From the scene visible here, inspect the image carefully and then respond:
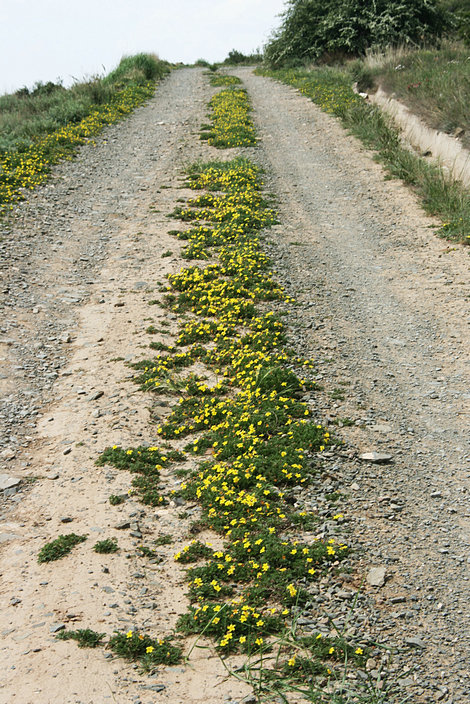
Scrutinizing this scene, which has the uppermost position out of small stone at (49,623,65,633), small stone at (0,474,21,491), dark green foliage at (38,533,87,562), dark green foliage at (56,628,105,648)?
small stone at (0,474,21,491)

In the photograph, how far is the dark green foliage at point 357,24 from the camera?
1025 inches

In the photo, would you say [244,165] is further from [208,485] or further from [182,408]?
[208,485]

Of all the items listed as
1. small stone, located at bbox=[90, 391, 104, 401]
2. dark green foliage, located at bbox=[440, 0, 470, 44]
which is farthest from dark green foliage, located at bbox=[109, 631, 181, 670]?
dark green foliage, located at bbox=[440, 0, 470, 44]

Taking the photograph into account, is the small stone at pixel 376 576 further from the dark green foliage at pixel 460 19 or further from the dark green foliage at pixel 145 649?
the dark green foliage at pixel 460 19

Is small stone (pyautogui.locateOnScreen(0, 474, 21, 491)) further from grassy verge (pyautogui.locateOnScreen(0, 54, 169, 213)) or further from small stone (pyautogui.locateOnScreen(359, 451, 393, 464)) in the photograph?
grassy verge (pyautogui.locateOnScreen(0, 54, 169, 213))

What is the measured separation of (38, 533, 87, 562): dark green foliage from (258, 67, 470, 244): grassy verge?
813 cm

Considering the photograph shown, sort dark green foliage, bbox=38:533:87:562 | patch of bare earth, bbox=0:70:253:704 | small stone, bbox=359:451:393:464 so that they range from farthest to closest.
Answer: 1. small stone, bbox=359:451:393:464
2. dark green foliage, bbox=38:533:87:562
3. patch of bare earth, bbox=0:70:253:704

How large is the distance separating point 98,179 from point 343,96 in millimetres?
10162

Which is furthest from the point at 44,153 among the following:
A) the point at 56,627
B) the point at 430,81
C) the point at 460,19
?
the point at 460,19

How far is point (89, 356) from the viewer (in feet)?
24.9

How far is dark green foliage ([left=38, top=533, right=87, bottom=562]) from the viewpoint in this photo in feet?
15.3

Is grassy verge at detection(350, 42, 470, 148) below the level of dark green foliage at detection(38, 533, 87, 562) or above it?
above

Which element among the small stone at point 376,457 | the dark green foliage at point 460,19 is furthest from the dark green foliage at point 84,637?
the dark green foliage at point 460,19

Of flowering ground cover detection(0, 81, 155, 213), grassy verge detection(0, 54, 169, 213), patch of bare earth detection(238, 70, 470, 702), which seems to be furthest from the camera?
grassy verge detection(0, 54, 169, 213)
